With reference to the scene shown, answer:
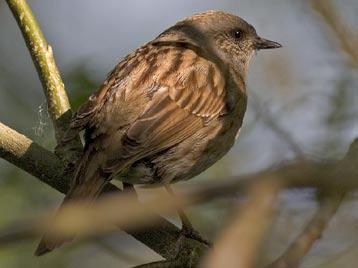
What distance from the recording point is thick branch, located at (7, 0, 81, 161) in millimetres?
3676

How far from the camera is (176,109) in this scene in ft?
13.2

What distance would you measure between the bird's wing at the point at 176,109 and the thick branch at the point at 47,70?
1.01ft

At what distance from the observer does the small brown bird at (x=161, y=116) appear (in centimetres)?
356

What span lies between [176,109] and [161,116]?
22cm

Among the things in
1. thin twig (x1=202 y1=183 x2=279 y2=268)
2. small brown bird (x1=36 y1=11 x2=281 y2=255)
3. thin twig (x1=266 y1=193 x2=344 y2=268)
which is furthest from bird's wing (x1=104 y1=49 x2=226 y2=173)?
thin twig (x1=202 y1=183 x2=279 y2=268)

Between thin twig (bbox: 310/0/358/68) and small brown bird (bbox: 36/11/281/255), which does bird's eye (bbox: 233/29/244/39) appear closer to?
small brown bird (bbox: 36/11/281/255)

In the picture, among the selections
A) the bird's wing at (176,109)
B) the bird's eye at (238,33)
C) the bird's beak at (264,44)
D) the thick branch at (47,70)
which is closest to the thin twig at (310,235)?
the bird's wing at (176,109)

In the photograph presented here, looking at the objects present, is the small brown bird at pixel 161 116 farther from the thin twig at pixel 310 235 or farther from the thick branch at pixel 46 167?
the thin twig at pixel 310 235

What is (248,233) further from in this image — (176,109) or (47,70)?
(176,109)

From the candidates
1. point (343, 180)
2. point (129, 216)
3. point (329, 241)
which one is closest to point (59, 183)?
point (329, 241)

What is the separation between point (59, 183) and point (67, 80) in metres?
0.95

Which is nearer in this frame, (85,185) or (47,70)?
(85,185)

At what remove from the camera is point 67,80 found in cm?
429

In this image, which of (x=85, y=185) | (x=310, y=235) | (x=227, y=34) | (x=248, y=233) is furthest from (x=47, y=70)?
(x=248, y=233)
